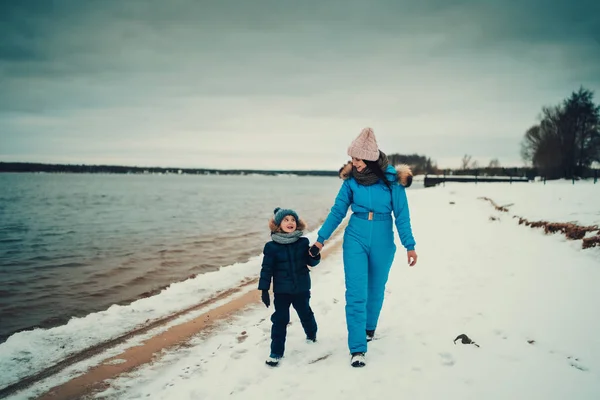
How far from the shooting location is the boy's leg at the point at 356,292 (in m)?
3.53

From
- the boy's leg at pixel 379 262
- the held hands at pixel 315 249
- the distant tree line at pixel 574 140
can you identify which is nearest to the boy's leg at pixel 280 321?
the held hands at pixel 315 249

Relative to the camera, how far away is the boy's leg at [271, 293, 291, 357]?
→ 12.2 feet

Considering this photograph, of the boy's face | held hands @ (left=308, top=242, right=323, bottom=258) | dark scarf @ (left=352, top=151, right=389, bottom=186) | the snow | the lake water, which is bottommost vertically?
the lake water

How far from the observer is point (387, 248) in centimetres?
366

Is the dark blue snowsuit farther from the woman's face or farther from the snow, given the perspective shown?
the woman's face

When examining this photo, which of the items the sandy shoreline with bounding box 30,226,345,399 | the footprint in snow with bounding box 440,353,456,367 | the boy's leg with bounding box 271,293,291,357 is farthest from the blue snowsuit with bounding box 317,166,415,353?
the sandy shoreline with bounding box 30,226,345,399

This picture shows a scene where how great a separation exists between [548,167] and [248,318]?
163ft

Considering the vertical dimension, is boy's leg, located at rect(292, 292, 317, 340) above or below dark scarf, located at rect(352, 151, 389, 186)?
below

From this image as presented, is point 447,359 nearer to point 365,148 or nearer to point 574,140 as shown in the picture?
point 365,148

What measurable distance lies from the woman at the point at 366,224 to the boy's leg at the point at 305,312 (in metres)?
0.47

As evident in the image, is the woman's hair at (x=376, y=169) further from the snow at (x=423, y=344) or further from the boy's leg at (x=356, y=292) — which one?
the snow at (x=423, y=344)

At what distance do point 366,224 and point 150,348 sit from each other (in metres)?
3.13

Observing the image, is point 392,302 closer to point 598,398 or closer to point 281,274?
point 281,274

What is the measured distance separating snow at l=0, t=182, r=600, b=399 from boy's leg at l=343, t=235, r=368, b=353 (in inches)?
9.8
